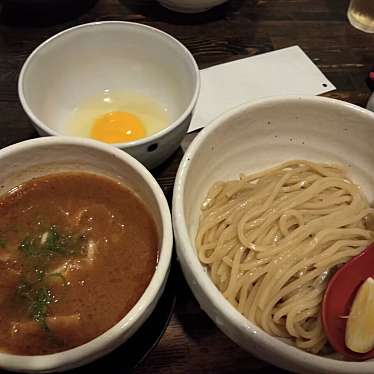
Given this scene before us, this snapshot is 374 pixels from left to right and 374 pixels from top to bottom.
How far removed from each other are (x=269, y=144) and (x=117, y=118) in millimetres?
622

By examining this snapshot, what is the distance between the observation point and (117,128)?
1.79 meters

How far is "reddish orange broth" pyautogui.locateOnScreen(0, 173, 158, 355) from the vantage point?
1053mm

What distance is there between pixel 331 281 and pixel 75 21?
1692 mm

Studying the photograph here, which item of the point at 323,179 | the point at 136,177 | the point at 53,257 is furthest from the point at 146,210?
the point at 323,179

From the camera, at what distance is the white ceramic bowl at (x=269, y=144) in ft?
4.19

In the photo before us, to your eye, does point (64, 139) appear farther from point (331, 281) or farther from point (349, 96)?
point (349, 96)

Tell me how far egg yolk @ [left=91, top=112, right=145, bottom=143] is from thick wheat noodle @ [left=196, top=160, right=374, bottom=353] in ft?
1.51

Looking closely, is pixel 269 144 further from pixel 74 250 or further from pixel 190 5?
pixel 190 5

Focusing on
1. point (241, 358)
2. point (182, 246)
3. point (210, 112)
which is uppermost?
point (182, 246)

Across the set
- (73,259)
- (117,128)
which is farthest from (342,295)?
(117,128)

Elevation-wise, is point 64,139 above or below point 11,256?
above

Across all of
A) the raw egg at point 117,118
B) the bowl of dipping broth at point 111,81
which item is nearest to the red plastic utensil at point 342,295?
the bowl of dipping broth at point 111,81

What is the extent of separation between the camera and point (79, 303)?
1086 mm

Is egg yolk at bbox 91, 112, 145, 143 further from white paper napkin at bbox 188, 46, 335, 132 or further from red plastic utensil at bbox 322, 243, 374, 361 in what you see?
red plastic utensil at bbox 322, 243, 374, 361
